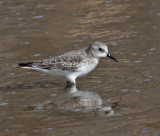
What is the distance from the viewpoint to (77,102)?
11.0m

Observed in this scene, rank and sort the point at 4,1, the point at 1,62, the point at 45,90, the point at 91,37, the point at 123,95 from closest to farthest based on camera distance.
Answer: the point at 123,95
the point at 45,90
the point at 1,62
the point at 91,37
the point at 4,1

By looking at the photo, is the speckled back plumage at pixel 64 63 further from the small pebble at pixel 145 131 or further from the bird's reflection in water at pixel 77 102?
the small pebble at pixel 145 131

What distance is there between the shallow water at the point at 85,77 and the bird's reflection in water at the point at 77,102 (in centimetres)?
2

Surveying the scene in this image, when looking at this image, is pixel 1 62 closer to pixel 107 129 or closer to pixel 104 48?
pixel 104 48

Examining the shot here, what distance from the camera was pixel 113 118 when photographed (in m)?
9.67

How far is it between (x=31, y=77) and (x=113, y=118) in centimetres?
389

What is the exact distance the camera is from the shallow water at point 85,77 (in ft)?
31.3

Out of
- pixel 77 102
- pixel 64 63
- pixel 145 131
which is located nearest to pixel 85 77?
pixel 64 63

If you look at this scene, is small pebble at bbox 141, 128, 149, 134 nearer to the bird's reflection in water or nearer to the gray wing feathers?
the bird's reflection in water

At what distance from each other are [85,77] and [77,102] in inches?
76.7

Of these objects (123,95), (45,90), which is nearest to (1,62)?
(45,90)

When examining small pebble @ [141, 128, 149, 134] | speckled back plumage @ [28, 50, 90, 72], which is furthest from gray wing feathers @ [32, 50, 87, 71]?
small pebble @ [141, 128, 149, 134]

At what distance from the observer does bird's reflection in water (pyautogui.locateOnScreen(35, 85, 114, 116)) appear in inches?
408

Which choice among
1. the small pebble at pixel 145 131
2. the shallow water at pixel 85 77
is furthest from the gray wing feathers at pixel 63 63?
the small pebble at pixel 145 131
